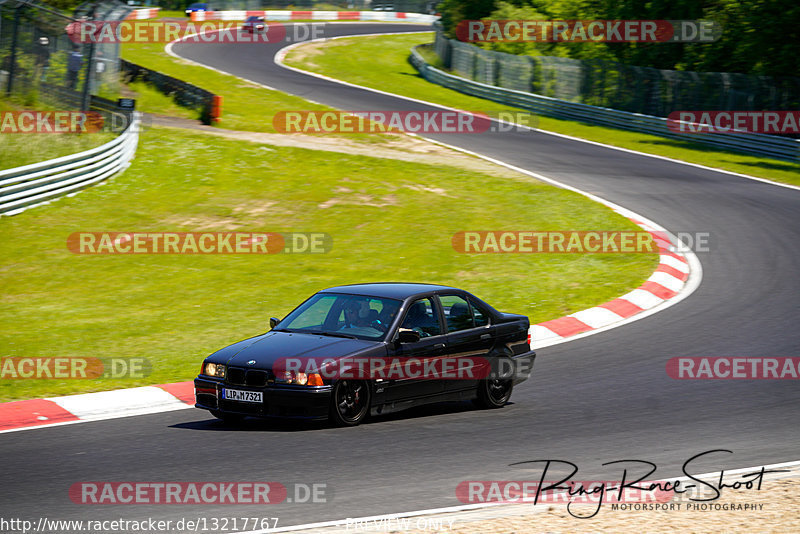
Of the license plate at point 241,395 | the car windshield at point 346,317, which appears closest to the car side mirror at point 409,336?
the car windshield at point 346,317

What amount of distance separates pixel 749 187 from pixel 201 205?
44.2ft

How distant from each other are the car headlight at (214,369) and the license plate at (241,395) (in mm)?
173

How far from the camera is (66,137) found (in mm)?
23344

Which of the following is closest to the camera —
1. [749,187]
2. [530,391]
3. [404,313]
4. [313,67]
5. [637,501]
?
[637,501]

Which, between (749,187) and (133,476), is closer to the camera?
(133,476)

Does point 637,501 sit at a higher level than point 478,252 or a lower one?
higher

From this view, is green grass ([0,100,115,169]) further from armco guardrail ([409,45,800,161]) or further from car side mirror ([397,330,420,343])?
armco guardrail ([409,45,800,161])

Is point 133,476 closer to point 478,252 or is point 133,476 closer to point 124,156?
point 478,252

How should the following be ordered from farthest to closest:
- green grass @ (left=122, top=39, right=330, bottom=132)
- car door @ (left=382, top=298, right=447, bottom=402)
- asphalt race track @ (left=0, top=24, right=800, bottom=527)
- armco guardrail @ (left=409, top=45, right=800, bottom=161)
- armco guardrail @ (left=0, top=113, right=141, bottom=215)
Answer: green grass @ (left=122, top=39, right=330, bottom=132)
armco guardrail @ (left=409, top=45, right=800, bottom=161)
armco guardrail @ (left=0, top=113, right=141, bottom=215)
car door @ (left=382, top=298, right=447, bottom=402)
asphalt race track @ (left=0, top=24, right=800, bottom=527)

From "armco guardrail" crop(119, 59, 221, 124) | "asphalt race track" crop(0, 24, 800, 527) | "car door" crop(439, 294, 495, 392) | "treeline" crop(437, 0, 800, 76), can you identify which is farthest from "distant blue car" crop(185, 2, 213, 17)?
"car door" crop(439, 294, 495, 392)

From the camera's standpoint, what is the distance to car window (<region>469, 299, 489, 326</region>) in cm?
979

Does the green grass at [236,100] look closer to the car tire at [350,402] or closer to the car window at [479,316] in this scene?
the car window at [479,316]

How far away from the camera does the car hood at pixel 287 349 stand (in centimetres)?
847

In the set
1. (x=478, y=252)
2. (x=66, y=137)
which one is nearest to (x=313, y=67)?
(x=66, y=137)
